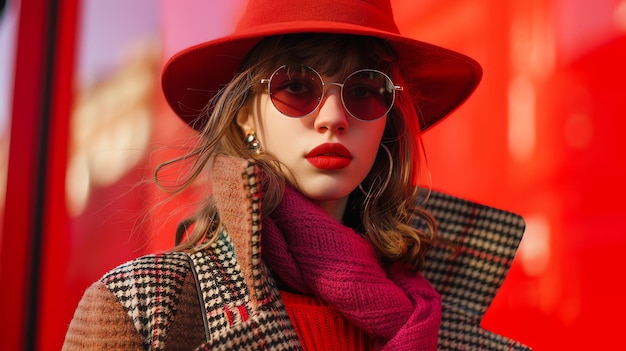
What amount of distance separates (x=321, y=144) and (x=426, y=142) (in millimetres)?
840

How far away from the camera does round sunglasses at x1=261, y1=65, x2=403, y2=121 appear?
1.41m

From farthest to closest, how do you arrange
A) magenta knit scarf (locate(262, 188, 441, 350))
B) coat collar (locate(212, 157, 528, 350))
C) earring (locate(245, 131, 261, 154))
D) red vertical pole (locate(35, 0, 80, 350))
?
red vertical pole (locate(35, 0, 80, 350))
coat collar (locate(212, 157, 528, 350))
earring (locate(245, 131, 261, 154))
magenta knit scarf (locate(262, 188, 441, 350))

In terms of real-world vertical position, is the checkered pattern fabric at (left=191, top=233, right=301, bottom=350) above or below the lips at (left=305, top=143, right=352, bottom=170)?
below

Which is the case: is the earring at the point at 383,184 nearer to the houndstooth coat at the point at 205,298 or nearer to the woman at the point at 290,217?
the woman at the point at 290,217

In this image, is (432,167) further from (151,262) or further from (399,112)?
(151,262)

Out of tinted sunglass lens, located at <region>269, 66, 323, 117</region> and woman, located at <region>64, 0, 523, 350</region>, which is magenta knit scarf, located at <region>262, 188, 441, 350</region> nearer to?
woman, located at <region>64, 0, 523, 350</region>

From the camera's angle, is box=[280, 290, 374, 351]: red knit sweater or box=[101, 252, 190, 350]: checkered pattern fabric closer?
box=[101, 252, 190, 350]: checkered pattern fabric

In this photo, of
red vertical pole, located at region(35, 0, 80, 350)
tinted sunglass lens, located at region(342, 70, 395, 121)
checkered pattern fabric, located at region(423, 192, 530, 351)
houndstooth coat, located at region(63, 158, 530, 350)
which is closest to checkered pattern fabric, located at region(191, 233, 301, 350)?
houndstooth coat, located at region(63, 158, 530, 350)

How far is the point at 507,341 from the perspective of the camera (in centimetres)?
158

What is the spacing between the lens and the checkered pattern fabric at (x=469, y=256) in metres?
1.67

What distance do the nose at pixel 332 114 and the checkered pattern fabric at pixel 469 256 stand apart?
461 mm

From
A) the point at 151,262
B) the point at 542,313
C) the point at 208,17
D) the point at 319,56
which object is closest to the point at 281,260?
the point at 151,262

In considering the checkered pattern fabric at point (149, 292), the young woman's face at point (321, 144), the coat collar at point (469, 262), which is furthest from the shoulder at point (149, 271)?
the coat collar at point (469, 262)

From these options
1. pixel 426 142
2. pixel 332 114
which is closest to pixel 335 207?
pixel 332 114
